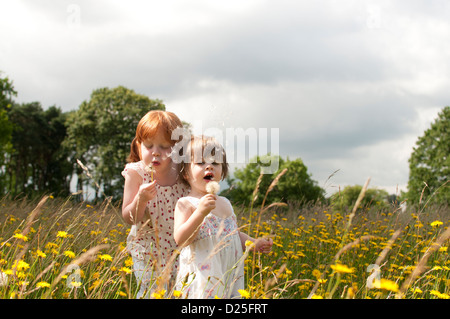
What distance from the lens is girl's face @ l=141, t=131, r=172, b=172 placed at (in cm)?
306

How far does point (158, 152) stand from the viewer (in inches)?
120

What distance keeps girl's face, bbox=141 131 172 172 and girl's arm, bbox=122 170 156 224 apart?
146mm

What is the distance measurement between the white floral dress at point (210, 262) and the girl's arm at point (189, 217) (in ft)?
0.23

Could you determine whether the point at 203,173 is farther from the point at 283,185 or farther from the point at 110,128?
the point at 283,185

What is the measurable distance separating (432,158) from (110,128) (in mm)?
17908

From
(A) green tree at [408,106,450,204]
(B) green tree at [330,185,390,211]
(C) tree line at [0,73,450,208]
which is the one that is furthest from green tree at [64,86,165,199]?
(B) green tree at [330,185,390,211]

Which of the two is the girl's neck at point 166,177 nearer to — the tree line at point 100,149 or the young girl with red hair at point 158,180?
the young girl with red hair at point 158,180

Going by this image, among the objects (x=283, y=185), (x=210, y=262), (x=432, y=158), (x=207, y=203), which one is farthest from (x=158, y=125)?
(x=283, y=185)

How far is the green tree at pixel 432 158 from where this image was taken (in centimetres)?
2158

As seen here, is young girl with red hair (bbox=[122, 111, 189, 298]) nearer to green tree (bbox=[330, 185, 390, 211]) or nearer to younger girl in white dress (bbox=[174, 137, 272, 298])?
younger girl in white dress (bbox=[174, 137, 272, 298])
